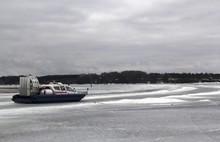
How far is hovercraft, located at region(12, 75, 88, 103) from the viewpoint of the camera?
27.6 meters

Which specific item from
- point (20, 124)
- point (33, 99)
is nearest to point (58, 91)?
point (33, 99)

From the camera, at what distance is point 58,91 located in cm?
2958

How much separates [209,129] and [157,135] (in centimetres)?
246

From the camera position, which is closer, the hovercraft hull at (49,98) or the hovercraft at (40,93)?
the hovercraft hull at (49,98)

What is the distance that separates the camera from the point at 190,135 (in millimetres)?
11648

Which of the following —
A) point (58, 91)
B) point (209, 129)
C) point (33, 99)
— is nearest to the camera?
point (209, 129)

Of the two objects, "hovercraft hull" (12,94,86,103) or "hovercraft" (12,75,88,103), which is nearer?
"hovercraft hull" (12,94,86,103)

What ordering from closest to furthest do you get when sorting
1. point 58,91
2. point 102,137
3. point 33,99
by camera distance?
point 102,137 < point 33,99 < point 58,91

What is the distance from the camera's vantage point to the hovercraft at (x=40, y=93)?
27622 mm

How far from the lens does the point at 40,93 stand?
29.2 meters

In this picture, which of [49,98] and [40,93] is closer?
[49,98]

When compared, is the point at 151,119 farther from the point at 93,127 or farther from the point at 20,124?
the point at 20,124

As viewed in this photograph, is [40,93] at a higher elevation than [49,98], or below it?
higher

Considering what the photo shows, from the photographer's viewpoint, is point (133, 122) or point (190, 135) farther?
point (133, 122)
